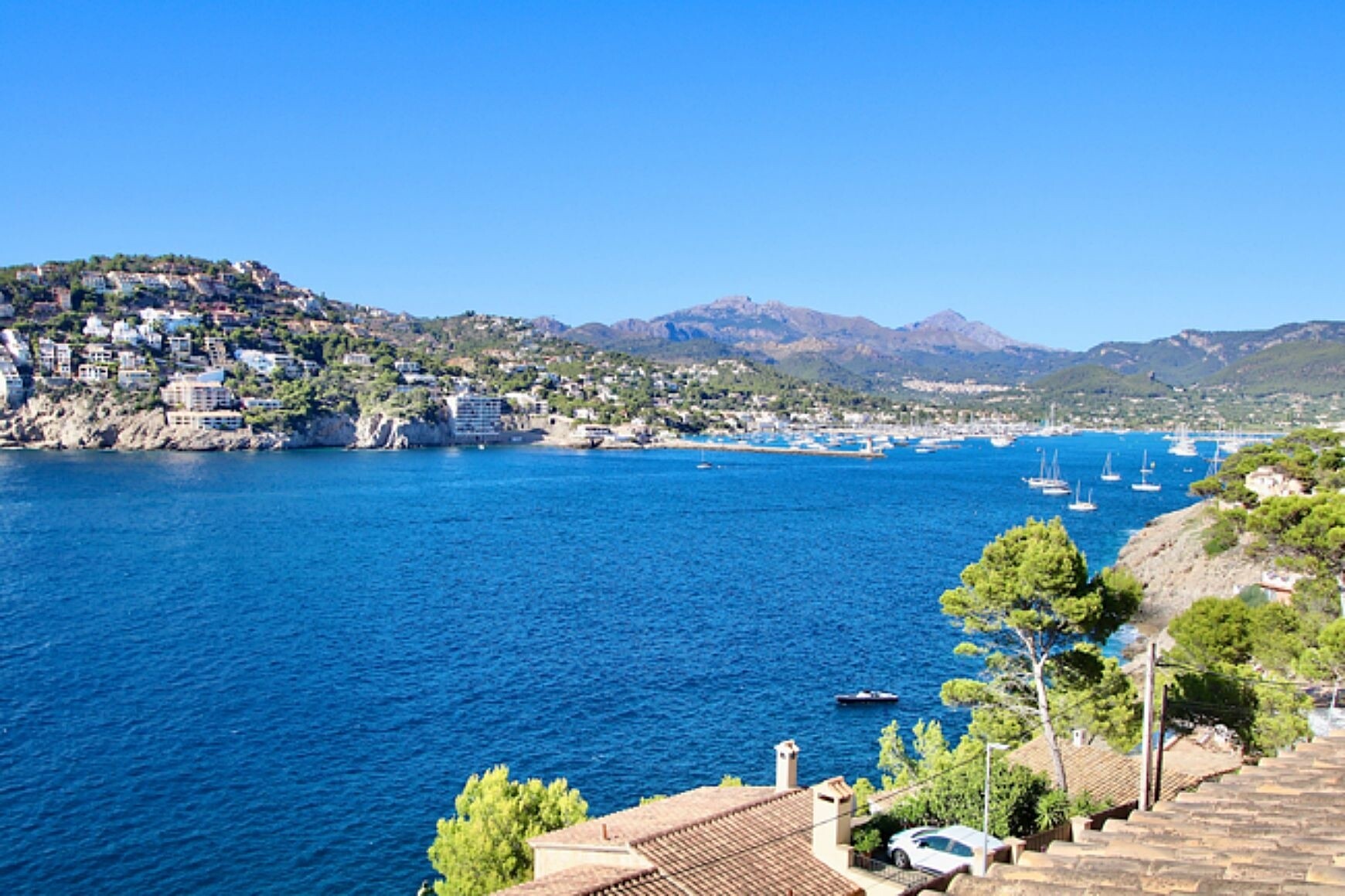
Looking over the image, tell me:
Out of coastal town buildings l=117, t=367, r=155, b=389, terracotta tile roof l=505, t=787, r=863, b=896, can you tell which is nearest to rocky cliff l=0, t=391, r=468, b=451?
coastal town buildings l=117, t=367, r=155, b=389

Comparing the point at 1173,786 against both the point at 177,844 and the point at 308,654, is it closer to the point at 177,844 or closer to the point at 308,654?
the point at 177,844

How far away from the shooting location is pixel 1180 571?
3922 centimetres

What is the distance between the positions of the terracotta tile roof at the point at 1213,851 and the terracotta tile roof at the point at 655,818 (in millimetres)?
6630

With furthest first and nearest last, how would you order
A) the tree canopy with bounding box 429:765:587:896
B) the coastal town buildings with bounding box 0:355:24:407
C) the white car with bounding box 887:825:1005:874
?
the coastal town buildings with bounding box 0:355:24:407
the tree canopy with bounding box 429:765:587:896
the white car with bounding box 887:825:1005:874

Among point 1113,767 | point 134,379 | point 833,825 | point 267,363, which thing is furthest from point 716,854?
point 267,363

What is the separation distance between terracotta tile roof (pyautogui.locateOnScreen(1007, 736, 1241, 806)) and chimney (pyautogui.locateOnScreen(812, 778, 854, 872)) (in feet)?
14.4

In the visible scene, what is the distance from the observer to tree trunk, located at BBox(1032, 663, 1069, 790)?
1452 cm

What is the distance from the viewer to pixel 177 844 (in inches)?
676

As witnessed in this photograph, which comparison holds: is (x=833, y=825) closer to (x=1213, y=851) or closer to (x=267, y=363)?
(x=1213, y=851)

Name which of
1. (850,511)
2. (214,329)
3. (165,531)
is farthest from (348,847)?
(214,329)

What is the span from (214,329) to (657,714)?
130 meters

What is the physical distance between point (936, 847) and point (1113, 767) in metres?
5.93

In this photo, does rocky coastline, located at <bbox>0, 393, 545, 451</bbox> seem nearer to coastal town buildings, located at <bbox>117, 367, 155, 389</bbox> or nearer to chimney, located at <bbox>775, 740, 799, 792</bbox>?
coastal town buildings, located at <bbox>117, 367, 155, 389</bbox>

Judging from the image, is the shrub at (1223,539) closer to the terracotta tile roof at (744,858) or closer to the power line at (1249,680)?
the power line at (1249,680)
